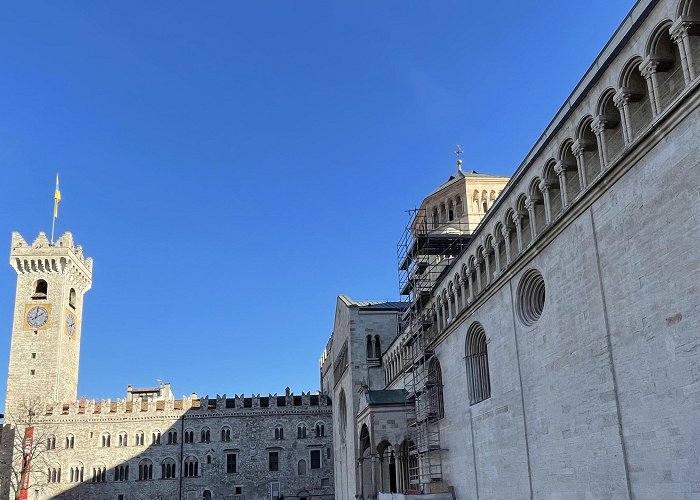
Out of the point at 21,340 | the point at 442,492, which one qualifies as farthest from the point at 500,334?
the point at 21,340

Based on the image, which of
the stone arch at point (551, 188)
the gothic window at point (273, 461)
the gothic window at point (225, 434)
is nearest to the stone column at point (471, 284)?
the stone arch at point (551, 188)

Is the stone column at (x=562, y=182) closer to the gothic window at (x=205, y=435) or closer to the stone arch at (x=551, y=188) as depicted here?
the stone arch at (x=551, y=188)

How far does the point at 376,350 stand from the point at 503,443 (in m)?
24.5

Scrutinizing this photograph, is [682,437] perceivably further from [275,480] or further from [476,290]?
[275,480]

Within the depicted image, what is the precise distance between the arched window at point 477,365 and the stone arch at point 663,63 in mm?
12752

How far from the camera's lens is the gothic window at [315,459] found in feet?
244

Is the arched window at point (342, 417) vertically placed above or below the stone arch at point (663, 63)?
below

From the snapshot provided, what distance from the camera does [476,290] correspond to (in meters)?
25.3

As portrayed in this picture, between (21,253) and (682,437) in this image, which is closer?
(682,437)

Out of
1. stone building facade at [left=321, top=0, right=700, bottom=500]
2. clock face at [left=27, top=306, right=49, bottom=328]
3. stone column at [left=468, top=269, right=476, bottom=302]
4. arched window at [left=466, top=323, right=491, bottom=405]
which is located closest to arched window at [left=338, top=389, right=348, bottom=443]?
stone building facade at [left=321, top=0, right=700, bottom=500]

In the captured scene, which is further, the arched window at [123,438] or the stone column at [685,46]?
the arched window at [123,438]

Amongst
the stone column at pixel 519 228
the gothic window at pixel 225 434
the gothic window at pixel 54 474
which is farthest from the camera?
the gothic window at pixel 225 434

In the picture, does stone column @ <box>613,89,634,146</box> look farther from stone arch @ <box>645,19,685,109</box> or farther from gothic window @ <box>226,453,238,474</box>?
gothic window @ <box>226,453,238,474</box>

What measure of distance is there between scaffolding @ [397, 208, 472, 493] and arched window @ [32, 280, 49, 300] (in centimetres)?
5605
